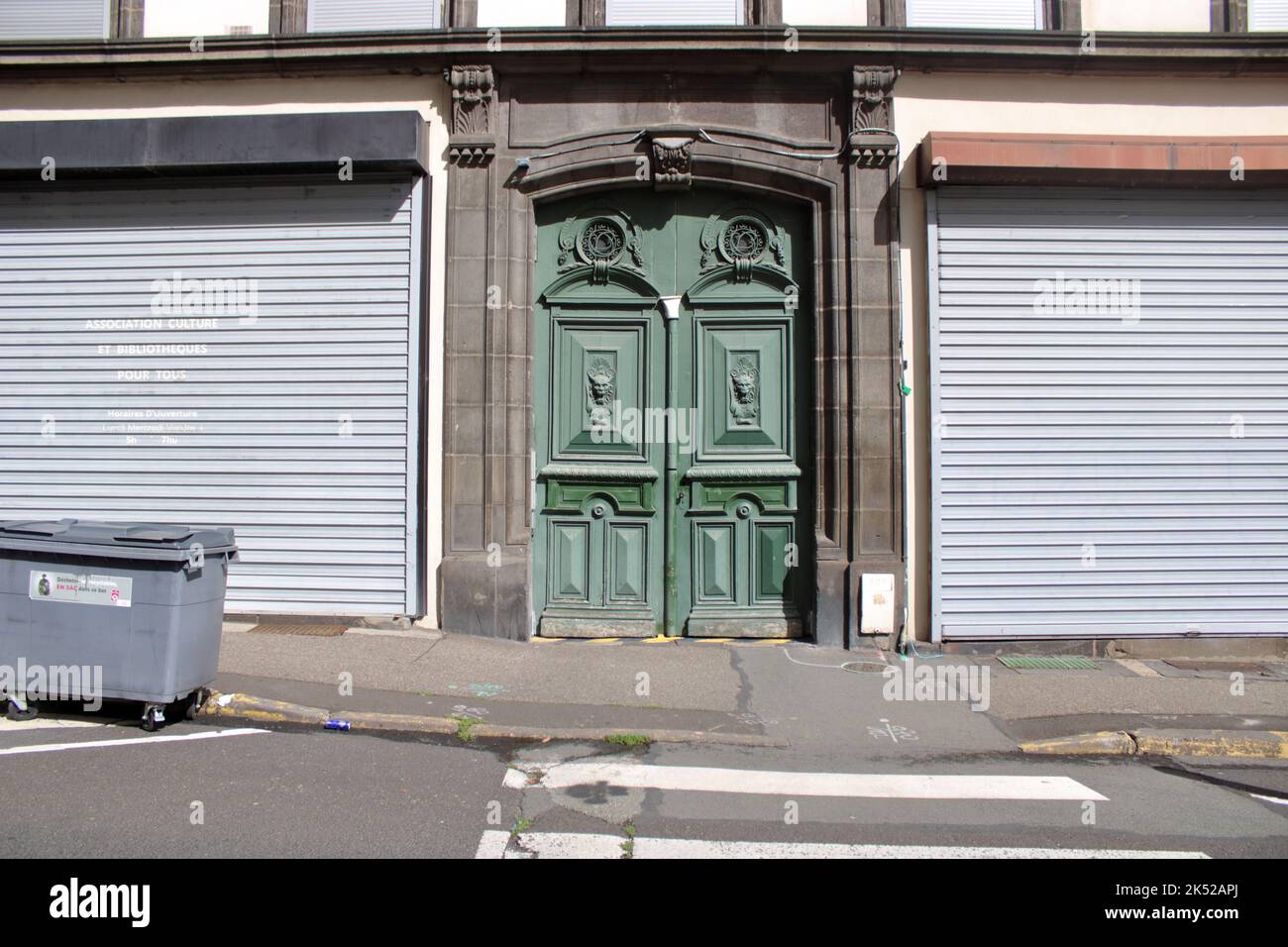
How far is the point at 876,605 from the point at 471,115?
20.2 feet

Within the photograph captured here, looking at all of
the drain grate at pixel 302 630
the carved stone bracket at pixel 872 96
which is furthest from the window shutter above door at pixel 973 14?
the drain grate at pixel 302 630

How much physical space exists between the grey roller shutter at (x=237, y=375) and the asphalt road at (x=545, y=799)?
324 centimetres

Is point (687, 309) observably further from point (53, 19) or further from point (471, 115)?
point (53, 19)

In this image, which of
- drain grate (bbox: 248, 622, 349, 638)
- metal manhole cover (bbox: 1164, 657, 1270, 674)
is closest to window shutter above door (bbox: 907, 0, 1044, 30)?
metal manhole cover (bbox: 1164, 657, 1270, 674)

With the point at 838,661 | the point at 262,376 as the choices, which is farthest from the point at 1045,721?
the point at 262,376

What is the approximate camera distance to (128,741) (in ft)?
18.7

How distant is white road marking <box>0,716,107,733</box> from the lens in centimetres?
591

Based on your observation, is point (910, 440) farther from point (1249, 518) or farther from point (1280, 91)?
point (1280, 91)

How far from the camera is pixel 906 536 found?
29.1ft

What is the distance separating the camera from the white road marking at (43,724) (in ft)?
19.4

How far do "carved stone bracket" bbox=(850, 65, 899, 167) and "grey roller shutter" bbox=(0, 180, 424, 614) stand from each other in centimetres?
437

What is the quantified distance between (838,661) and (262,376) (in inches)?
245
